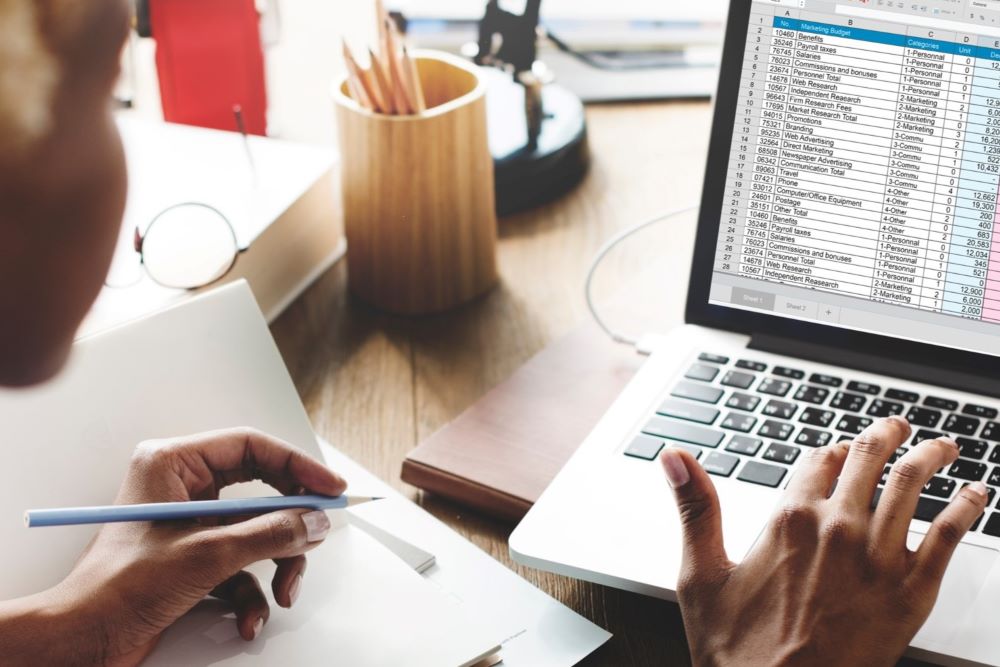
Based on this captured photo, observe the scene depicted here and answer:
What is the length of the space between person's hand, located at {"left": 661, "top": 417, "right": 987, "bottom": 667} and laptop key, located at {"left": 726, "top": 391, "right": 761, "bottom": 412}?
0.11 m

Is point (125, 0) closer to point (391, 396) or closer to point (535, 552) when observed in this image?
point (535, 552)

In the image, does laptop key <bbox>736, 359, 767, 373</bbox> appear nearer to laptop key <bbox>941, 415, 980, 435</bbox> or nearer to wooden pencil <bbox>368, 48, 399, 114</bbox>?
laptop key <bbox>941, 415, 980, 435</bbox>

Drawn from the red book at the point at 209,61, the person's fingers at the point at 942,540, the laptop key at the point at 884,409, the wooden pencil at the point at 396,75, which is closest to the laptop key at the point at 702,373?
the laptop key at the point at 884,409

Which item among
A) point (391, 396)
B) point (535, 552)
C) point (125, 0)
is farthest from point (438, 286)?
point (125, 0)

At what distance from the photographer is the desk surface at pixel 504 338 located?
62 cm

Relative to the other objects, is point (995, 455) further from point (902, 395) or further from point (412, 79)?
point (412, 79)

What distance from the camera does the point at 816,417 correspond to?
0.66 m

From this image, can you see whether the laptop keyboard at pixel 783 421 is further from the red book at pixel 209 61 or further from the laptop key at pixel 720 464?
the red book at pixel 209 61

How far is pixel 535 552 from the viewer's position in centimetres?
59

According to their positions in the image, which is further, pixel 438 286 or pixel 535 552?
pixel 438 286

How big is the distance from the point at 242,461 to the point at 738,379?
0.33 m

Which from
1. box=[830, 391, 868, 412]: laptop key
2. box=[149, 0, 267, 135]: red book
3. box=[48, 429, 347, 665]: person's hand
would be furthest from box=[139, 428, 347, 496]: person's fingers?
box=[149, 0, 267, 135]: red book

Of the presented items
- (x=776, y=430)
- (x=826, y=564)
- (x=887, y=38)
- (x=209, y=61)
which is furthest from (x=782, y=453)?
Answer: (x=209, y=61)

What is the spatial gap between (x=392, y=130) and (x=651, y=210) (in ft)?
1.16
